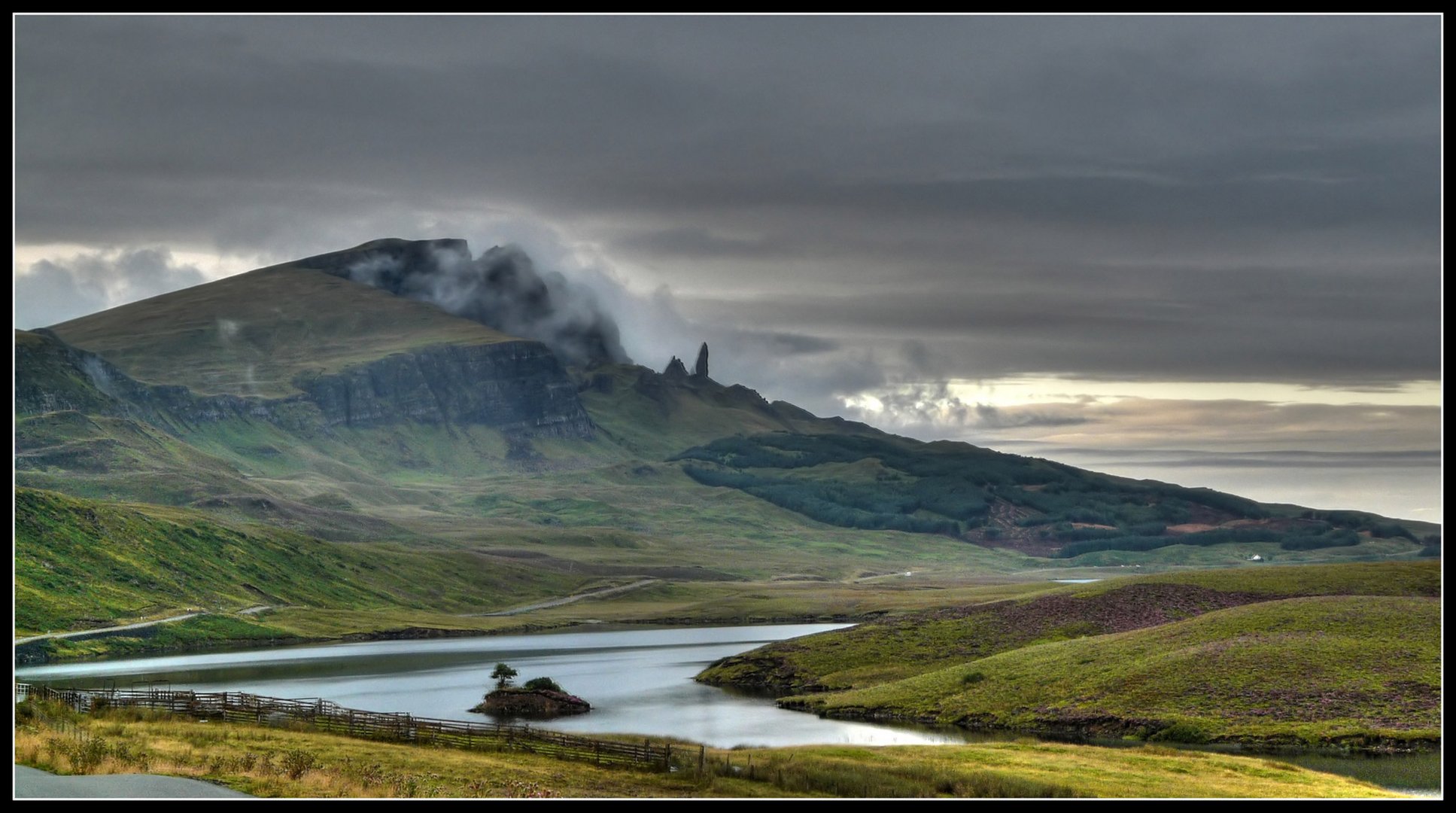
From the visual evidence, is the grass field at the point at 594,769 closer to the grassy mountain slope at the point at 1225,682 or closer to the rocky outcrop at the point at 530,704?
the grassy mountain slope at the point at 1225,682

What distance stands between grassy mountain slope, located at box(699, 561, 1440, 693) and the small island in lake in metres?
28.5

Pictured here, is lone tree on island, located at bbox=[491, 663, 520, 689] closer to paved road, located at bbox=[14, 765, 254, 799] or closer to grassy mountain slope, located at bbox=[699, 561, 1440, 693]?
grassy mountain slope, located at bbox=[699, 561, 1440, 693]

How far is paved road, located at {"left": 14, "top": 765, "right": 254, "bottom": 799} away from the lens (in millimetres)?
49938

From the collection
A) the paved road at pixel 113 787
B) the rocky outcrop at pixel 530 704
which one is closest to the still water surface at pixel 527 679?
the rocky outcrop at pixel 530 704

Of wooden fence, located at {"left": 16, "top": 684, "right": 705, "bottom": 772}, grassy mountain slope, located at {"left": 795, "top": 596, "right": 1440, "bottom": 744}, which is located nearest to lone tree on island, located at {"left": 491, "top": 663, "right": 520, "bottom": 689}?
wooden fence, located at {"left": 16, "top": 684, "right": 705, "bottom": 772}

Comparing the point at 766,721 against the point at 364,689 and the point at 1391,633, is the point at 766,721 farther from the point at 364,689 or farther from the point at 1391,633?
A: the point at 1391,633

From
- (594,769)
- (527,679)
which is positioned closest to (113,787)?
(594,769)

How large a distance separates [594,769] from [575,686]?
69.2 metres

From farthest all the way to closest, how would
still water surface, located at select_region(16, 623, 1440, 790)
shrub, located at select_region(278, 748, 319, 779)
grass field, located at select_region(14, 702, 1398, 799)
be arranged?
1. still water surface, located at select_region(16, 623, 1440, 790)
2. shrub, located at select_region(278, 748, 319, 779)
3. grass field, located at select_region(14, 702, 1398, 799)

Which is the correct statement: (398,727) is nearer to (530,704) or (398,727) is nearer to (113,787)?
(113,787)

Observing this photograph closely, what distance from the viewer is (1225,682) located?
4163 inches

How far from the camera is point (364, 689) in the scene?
13412cm

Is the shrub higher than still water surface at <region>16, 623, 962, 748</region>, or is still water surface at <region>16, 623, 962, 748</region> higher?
the shrub
